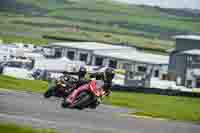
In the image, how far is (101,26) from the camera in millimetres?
144000

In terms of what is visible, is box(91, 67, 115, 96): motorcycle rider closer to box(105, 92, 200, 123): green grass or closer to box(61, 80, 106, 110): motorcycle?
box(61, 80, 106, 110): motorcycle

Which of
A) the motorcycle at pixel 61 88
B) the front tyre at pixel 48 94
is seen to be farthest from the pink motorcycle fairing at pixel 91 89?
the front tyre at pixel 48 94

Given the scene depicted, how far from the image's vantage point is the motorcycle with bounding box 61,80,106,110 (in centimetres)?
1741

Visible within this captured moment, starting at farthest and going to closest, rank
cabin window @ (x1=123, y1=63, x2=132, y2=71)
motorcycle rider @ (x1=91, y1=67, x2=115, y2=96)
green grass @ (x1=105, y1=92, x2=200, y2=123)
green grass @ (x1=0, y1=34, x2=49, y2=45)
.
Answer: green grass @ (x1=0, y1=34, x2=49, y2=45) < cabin window @ (x1=123, y1=63, x2=132, y2=71) < green grass @ (x1=105, y1=92, x2=200, y2=123) < motorcycle rider @ (x1=91, y1=67, x2=115, y2=96)

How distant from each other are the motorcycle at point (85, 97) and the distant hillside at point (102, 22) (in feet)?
267

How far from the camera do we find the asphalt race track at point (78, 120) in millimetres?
13500

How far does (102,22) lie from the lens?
15050 centimetres

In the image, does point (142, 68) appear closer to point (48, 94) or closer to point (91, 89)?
point (48, 94)

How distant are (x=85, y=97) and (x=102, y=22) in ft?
437

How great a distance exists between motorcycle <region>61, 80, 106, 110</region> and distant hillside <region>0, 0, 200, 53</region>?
8131 centimetres

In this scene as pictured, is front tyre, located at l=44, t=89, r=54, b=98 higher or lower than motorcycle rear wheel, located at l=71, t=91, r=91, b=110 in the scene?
lower

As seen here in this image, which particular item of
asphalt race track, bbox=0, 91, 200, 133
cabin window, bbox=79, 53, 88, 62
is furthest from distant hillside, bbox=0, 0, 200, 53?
asphalt race track, bbox=0, 91, 200, 133

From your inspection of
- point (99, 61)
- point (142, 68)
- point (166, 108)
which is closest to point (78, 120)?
point (166, 108)

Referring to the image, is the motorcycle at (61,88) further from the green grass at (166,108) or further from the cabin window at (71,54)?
the cabin window at (71,54)
